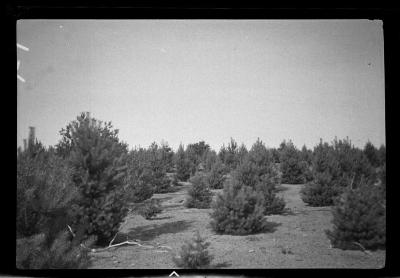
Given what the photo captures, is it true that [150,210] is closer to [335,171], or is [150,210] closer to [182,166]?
[182,166]

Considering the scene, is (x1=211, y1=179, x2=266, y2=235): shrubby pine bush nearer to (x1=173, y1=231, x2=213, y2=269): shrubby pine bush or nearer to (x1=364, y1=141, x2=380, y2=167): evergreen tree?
(x1=173, y1=231, x2=213, y2=269): shrubby pine bush

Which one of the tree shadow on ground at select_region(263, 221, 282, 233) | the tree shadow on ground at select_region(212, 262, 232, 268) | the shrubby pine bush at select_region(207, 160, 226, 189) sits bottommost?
the tree shadow on ground at select_region(212, 262, 232, 268)

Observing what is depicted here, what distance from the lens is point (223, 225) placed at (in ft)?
19.3

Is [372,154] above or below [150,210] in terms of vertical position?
above

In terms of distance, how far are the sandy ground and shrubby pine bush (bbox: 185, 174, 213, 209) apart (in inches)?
31.2

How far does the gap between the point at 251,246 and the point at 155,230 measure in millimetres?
2118

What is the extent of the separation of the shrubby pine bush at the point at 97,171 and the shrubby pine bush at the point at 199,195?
3.13 metres

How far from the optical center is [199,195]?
7855 millimetres

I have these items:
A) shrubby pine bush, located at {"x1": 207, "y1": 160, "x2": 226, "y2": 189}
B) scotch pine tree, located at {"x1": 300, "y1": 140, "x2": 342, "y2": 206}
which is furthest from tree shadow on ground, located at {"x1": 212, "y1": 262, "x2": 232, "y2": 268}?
shrubby pine bush, located at {"x1": 207, "y1": 160, "x2": 226, "y2": 189}

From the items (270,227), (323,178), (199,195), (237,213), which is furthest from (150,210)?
(323,178)

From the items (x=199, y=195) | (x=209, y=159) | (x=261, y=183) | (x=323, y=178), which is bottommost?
(x=199, y=195)

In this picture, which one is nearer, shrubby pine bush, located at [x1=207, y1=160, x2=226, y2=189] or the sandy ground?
the sandy ground

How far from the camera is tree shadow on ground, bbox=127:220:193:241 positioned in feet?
18.4
